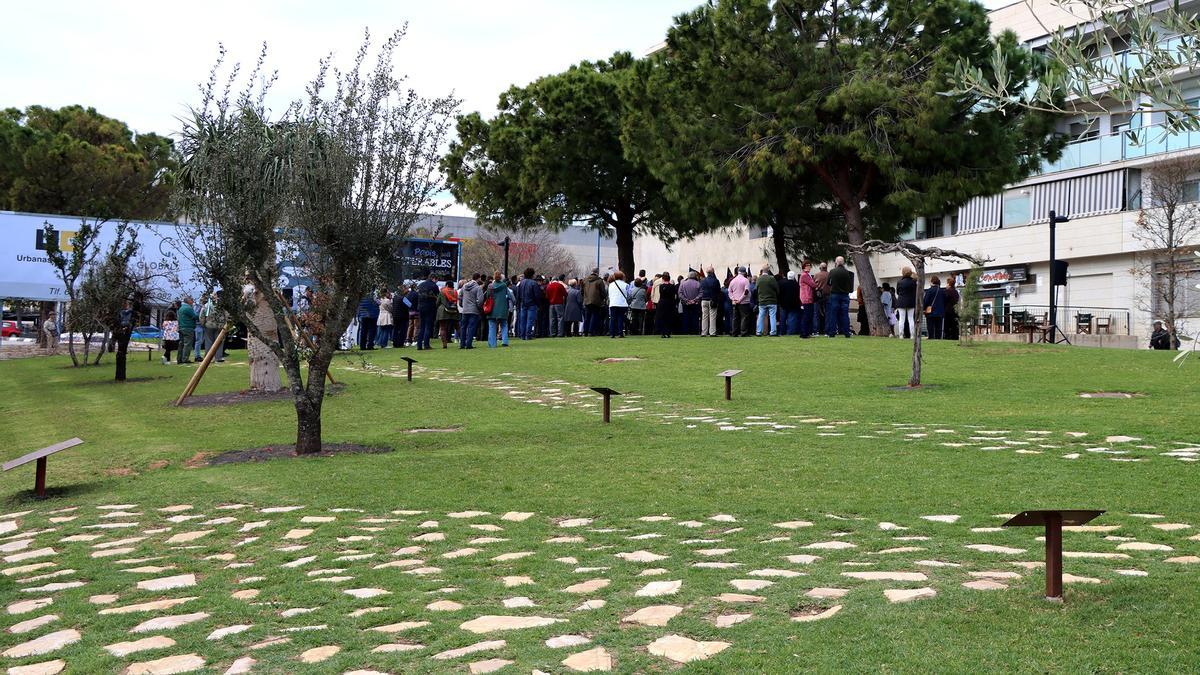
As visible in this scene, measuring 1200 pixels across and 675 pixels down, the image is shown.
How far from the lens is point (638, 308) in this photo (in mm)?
28859

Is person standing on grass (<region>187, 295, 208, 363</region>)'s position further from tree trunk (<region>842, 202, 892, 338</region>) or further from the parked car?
tree trunk (<region>842, 202, 892, 338</region>)

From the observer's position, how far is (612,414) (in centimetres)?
1435

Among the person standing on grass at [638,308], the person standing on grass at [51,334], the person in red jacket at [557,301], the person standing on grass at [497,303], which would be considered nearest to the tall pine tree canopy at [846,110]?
the person standing on grass at [638,308]

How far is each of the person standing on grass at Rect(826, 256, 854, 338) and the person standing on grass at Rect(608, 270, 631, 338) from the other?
16.8 feet

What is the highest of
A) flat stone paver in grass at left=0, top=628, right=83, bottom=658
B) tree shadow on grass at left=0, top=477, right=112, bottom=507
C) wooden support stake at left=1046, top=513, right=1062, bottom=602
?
wooden support stake at left=1046, top=513, right=1062, bottom=602

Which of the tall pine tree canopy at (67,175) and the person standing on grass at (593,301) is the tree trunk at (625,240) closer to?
the person standing on grass at (593,301)

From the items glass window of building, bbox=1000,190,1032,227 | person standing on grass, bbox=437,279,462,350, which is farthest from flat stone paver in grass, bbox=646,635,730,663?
glass window of building, bbox=1000,190,1032,227

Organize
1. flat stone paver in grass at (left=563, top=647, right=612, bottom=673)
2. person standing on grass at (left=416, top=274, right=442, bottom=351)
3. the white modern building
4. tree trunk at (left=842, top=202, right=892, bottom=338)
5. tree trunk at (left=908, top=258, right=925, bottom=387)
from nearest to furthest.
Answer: flat stone paver in grass at (left=563, top=647, right=612, bottom=673) < tree trunk at (left=908, top=258, right=925, bottom=387) < person standing on grass at (left=416, top=274, right=442, bottom=351) < tree trunk at (left=842, top=202, right=892, bottom=338) < the white modern building

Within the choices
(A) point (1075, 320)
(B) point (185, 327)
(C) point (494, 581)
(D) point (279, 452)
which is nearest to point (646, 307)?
(B) point (185, 327)

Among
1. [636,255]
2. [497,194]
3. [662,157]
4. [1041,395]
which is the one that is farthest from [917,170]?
[636,255]

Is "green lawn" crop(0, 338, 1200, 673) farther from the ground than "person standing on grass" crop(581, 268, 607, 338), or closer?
closer

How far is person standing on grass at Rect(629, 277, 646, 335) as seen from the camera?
94.2 feet

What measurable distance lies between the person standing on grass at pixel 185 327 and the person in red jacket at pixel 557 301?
9.07 meters

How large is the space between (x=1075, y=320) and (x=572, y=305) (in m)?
21.4
